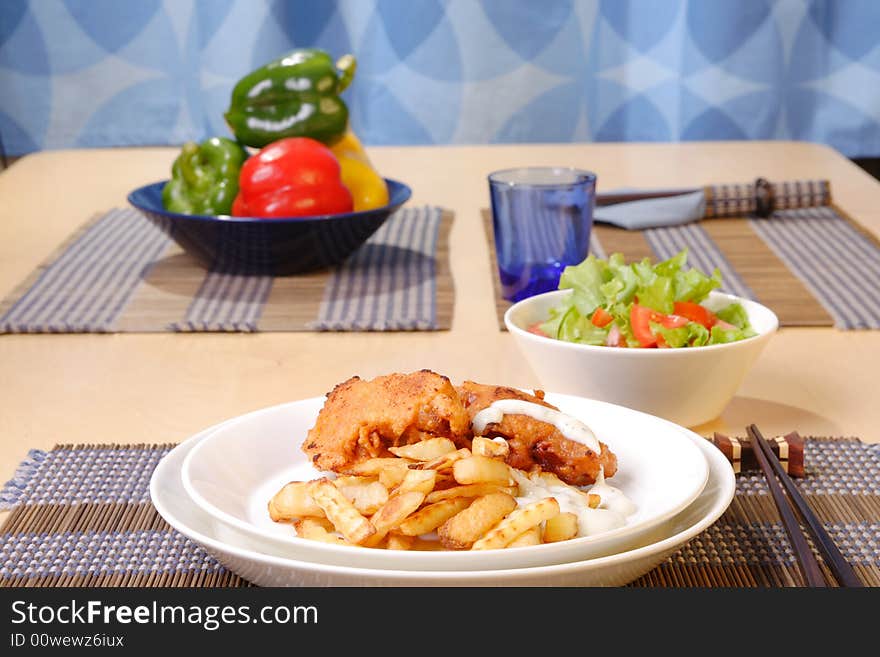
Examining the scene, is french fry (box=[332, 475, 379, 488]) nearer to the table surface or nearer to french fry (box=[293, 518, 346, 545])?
french fry (box=[293, 518, 346, 545])

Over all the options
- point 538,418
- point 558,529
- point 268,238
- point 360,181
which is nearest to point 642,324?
point 538,418

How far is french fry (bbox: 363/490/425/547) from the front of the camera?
660 mm

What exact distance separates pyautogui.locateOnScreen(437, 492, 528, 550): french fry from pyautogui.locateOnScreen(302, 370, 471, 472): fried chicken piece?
8 centimetres

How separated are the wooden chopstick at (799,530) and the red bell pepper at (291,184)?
33.1 inches

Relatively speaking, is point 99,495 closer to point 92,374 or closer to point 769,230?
point 92,374

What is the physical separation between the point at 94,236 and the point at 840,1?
2.13m

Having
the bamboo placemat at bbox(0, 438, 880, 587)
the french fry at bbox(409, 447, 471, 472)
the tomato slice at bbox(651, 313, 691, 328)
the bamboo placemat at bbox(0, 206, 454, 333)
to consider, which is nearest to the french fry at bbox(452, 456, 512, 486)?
the french fry at bbox(409, 447, 471, 472)

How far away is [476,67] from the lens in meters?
3.09

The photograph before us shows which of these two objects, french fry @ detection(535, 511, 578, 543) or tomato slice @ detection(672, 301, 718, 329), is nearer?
french fry @ detection(535, 511, 578, 543)

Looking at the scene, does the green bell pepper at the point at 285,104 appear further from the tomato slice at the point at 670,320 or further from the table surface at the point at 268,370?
the tomato slice at the point at 670,320

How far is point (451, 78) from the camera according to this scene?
3.10 meters

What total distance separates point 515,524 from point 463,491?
5 centimetres

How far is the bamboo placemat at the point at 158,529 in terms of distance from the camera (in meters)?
0.74

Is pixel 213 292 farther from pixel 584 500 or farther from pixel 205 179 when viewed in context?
pixel 584 500
